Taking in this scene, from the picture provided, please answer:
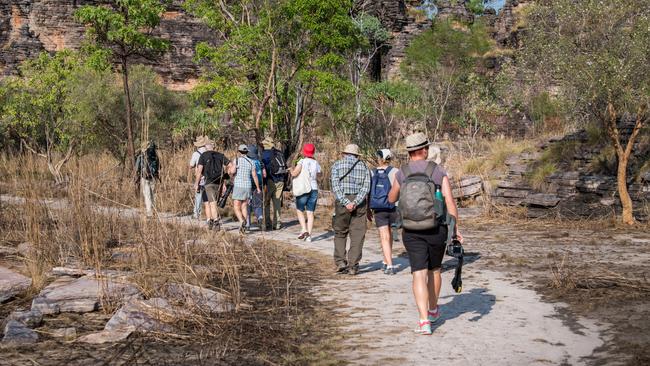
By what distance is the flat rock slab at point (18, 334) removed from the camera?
242 inches

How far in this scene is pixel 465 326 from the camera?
6.61 meters

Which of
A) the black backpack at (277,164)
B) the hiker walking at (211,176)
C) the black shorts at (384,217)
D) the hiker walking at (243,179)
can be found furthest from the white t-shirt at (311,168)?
the black shorts at (384,217)

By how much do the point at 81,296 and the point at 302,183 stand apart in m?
5.70

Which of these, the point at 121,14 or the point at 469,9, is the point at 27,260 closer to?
the point at 121,14

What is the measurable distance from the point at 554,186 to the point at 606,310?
35.0 ft

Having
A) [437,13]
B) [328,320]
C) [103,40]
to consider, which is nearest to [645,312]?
[328,320]

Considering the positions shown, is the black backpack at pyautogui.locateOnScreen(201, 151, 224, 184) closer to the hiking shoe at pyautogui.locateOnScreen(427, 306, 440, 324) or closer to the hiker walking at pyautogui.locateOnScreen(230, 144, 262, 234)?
the hiker walking at pyautogui.locateOnScreen(230, 144, 262, 234)

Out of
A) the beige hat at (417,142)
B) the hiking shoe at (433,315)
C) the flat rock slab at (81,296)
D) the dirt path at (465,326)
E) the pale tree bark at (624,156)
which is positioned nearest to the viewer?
the dirt path at (465,326)

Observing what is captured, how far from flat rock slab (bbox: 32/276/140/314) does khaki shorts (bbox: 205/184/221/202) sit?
5883 mm

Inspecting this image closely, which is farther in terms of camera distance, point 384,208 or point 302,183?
point 302,183

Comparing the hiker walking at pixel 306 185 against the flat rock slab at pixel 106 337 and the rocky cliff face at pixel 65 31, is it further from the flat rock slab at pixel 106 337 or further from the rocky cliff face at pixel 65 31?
the rocky cliff face at pixel 65 31

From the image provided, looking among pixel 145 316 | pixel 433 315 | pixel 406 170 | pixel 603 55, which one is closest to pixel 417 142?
pixel 406 170

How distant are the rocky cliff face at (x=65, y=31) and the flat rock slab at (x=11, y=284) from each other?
1614 inches

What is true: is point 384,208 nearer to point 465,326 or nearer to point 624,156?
point 465,326
